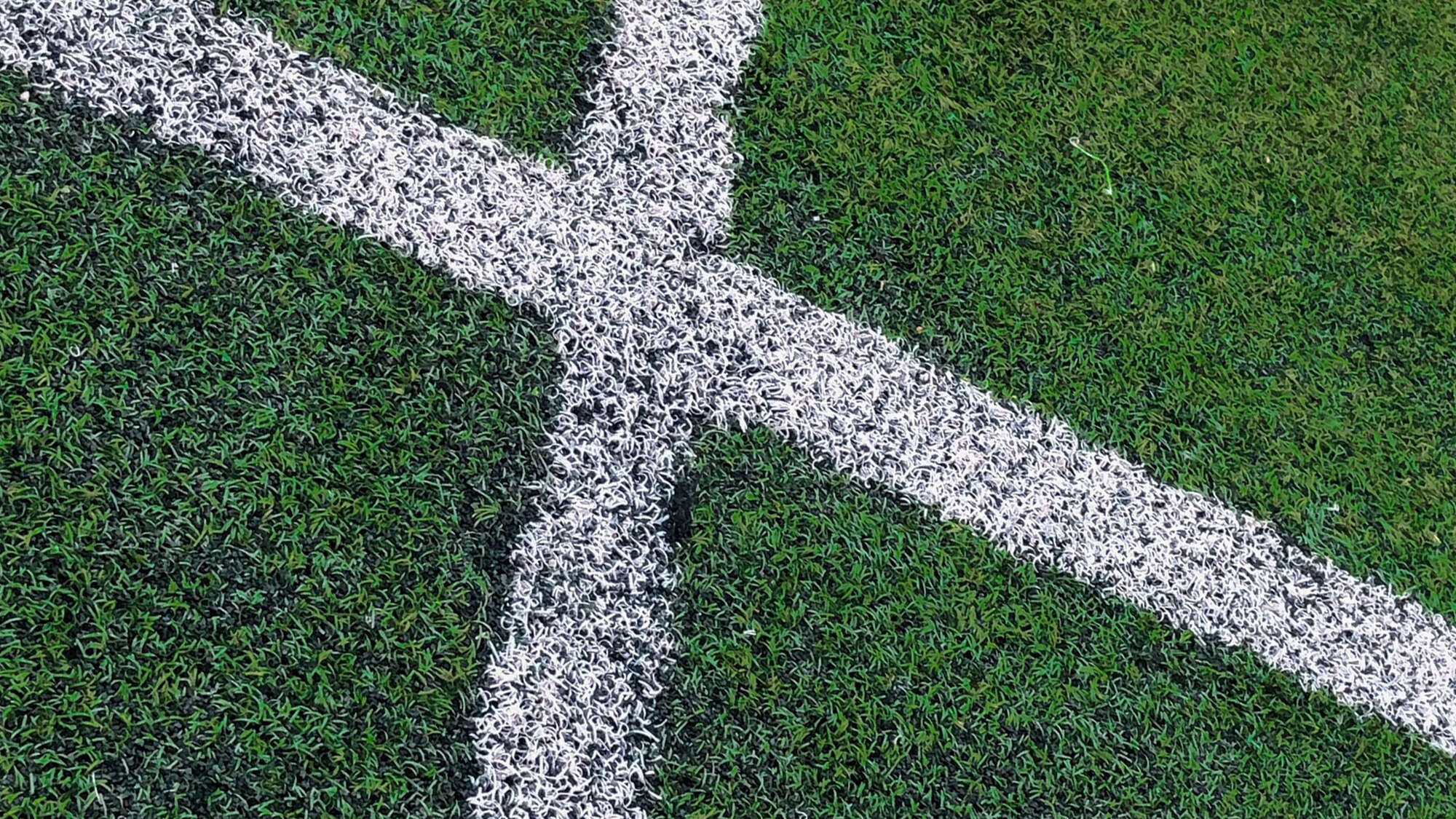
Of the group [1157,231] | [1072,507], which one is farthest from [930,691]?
[1157,231]

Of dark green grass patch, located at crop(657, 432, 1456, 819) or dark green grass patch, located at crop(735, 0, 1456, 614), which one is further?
dark green grass patch, located at crop(735, 0, 1456, 614)

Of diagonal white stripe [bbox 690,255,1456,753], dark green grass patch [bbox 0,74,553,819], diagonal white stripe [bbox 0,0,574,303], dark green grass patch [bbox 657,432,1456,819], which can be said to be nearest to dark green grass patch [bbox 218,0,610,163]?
diagonal white stripe [bbox 0,0,574,303]

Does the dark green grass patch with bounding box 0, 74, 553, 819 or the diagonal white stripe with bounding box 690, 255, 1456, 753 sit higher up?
the diagonal white stripe with bounding box 690, 255, 1456, 753

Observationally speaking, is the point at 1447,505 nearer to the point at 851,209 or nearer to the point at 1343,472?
the point at 1343,472

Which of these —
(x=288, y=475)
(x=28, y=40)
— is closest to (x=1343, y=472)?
(x=288, y=475)

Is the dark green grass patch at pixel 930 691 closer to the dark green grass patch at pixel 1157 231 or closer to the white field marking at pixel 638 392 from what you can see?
the white field marking at pixel 638 392

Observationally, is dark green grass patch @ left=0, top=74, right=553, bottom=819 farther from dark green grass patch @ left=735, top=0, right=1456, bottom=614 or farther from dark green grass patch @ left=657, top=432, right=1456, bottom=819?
dark green grass patch @ left=735, top=0, right=1456, bottom=614
